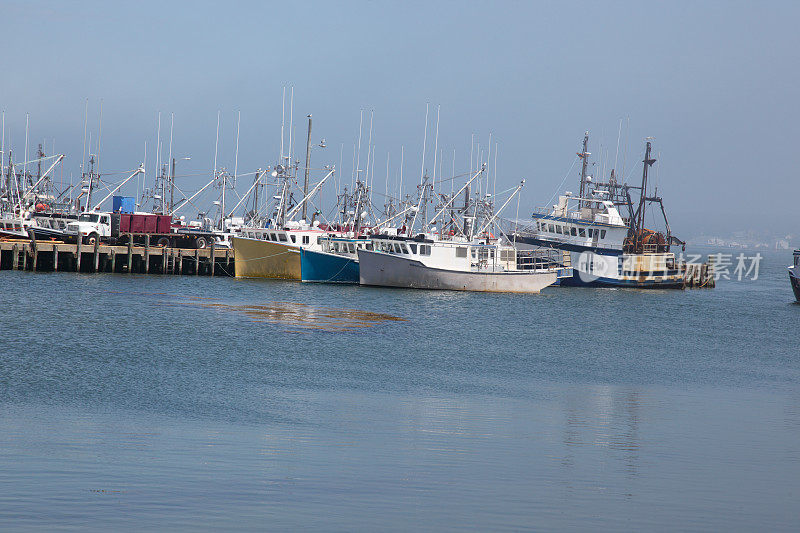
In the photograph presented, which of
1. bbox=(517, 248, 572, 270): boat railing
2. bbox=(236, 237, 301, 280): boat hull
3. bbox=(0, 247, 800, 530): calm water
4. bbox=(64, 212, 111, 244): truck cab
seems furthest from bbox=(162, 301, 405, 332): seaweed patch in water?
bbox=(64, 212, 111, 244): truck cab

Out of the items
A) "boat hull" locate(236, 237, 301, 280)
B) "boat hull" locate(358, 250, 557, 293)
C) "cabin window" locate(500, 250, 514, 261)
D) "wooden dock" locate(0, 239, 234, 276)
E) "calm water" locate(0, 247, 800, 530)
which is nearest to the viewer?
"calm water" locate(0, 247, 800, 530)

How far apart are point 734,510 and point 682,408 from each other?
9.86 meters

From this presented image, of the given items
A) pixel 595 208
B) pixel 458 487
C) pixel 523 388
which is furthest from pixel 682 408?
→ pixel 595 208

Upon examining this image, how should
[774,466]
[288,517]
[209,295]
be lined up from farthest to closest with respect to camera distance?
1. [209,295]
2. [774,466]
3. [288,517]

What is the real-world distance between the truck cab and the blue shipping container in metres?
4.18

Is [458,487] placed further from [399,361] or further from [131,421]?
[399,361]

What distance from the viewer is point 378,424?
18125 mm

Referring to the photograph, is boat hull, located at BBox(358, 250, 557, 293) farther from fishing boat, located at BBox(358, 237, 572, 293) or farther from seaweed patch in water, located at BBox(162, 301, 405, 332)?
seaweed patch in water, located at BBox(162, 301, 405, 332)

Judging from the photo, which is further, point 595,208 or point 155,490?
point 595,208

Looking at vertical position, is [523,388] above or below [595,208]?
below

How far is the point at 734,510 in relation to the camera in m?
12.8

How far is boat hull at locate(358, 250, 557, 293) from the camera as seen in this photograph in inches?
2226

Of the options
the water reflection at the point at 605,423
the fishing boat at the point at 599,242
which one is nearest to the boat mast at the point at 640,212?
the fishing boat at the point at 599,242

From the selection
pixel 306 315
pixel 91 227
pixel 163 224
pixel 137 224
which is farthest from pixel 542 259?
pixel 91 227
